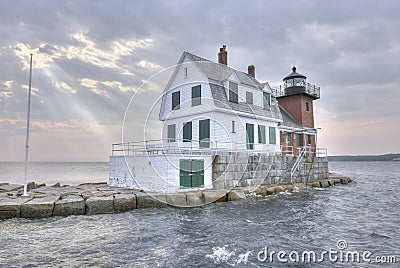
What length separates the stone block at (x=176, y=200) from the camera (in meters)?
11.9

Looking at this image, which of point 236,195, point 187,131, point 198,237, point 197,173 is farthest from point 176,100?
point 198,237

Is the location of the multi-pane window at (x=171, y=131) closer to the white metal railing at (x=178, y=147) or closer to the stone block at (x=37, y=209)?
the white metal railing at (x=178, y=147)

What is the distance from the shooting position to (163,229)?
867 cm

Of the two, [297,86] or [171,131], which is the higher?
[297,86]

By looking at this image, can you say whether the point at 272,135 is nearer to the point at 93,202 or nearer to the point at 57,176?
the point at 93,202

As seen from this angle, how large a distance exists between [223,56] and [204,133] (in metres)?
7.82

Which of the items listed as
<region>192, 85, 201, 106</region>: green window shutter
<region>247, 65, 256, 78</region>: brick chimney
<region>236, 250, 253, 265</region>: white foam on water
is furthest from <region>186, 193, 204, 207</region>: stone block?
<region>247, 65, 256, 78</region>: brick chimney

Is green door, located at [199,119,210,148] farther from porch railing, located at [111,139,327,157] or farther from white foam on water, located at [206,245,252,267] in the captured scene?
white foam on water, located at [206,245,252,267]

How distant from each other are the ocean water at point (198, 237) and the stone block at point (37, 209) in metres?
0.33

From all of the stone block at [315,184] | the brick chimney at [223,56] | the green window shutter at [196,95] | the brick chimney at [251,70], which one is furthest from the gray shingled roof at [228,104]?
the stone block at [315,184]

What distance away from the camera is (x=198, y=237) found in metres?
7.94

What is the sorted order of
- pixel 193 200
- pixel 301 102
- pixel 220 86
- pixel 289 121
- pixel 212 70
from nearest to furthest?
pixel 193 200 < pixel 220 86 < pixel 212 70 < pixel 289 121 < pixel 301 102

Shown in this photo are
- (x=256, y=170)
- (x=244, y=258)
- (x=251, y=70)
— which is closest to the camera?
(x=244, y=258)

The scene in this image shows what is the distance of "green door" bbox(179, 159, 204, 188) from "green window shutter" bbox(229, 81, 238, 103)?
5.55 m
